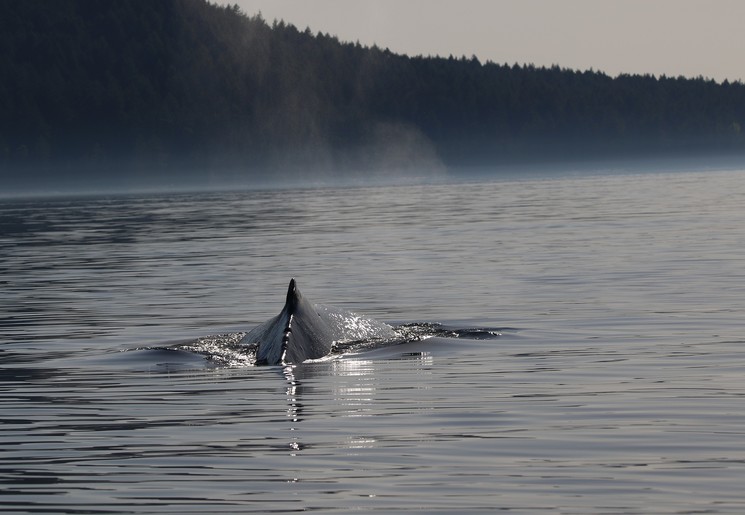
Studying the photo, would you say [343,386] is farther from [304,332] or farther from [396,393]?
[304,332]

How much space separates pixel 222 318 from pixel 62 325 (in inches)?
96.5

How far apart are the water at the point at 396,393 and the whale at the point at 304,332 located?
404mm

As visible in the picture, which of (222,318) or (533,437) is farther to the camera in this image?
(222,318)

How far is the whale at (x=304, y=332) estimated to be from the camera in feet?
58.1

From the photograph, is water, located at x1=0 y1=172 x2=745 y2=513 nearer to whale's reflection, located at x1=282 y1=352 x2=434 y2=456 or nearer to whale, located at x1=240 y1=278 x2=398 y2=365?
whale's reflection, located at x1=282 y1=352 x2=434 y2=456

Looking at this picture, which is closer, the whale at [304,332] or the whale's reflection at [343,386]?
the whale's reflection at [343,386]

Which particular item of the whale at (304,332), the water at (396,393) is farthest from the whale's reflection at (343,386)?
the whale at (304,332)

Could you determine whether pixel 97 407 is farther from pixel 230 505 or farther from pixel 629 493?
pixel 629 493

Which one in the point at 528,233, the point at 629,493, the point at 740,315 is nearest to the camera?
the point at 629,493

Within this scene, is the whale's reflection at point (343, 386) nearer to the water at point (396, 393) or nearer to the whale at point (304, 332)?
the water at point (396, 393)

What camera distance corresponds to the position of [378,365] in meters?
17.2

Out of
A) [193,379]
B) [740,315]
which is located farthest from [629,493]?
[740,315]

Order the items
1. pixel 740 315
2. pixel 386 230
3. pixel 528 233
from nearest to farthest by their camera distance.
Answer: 1. pixel 740 315
2. pixel 528 233
3. pixel 386 230

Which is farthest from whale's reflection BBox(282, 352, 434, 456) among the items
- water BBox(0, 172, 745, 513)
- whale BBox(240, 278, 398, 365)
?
whale BBox(240, 278, 398, 365)
